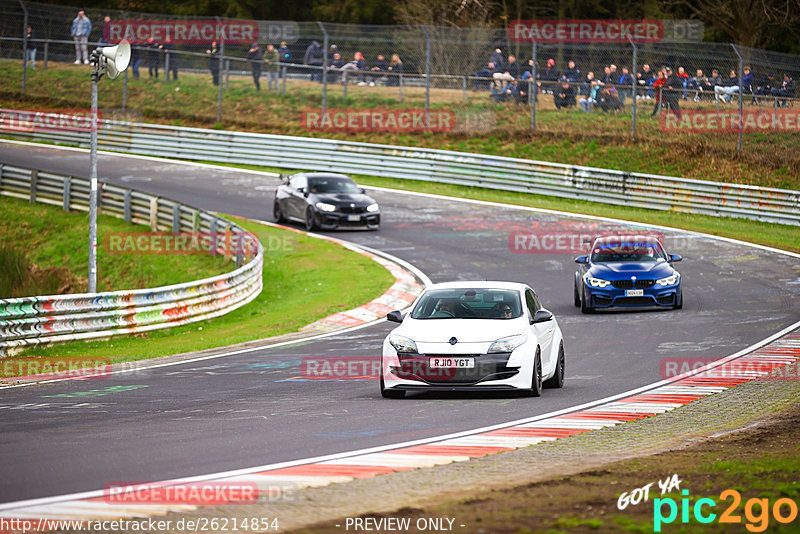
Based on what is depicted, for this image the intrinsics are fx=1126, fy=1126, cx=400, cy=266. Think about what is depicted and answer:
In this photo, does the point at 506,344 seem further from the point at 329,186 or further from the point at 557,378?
the point at 329,186

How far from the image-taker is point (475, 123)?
4147cm

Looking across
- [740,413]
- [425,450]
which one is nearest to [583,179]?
[740,413]

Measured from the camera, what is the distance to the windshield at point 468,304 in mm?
13250

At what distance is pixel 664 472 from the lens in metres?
7.97

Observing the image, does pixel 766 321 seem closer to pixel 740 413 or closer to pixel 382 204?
pixel 740 413

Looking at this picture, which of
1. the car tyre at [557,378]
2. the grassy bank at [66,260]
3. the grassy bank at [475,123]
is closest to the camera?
the car tyre at [557,378]

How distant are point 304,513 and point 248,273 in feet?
55.6

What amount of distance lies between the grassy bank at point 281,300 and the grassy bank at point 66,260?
1.96 m

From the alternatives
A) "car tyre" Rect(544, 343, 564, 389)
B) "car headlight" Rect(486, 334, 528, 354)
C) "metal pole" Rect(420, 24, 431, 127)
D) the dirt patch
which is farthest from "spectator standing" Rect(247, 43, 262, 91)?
the dirt patch

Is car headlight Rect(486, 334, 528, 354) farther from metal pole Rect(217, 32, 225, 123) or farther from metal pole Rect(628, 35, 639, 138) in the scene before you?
metal pole Rect(217, 32, 225, 123)

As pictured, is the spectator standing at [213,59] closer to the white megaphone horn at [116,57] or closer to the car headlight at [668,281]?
the white megaphone horn at [116,57]

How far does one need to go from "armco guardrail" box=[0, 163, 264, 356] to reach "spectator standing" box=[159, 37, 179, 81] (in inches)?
466

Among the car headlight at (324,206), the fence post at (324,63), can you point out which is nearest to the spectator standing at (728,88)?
the car headlight at (324,206)

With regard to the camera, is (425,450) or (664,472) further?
(425,450)
